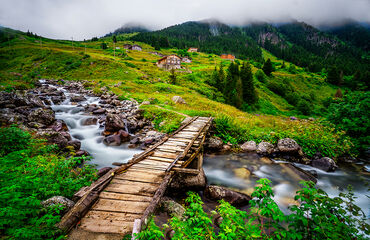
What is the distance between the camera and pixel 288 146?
1099 centimetres

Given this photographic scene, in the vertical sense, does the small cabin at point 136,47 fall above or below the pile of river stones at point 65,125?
above

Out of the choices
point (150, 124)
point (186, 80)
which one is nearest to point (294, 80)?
point (186, 80)

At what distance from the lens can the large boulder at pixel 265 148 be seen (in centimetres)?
1136

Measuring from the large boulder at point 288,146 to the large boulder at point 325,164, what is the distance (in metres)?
1.25

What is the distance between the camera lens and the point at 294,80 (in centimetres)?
6556

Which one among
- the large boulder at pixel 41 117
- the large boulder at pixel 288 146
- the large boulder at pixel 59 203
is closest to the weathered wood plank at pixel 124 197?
the large boulder at pixel 59 203

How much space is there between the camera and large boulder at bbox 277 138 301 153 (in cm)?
1090

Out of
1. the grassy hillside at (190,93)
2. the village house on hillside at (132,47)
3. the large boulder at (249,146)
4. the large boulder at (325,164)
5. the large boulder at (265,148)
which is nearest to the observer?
the large boulder at (325,164)

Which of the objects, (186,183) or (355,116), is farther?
(355,116)

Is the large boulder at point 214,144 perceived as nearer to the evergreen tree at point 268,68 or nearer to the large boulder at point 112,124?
the large boulder at point 112,124

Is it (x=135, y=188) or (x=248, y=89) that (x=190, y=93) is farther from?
(x=135, y=188)

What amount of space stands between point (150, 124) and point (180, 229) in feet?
41.2

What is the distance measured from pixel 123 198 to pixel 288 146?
36.8 feet

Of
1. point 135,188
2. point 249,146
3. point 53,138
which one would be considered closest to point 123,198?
point 135,188
